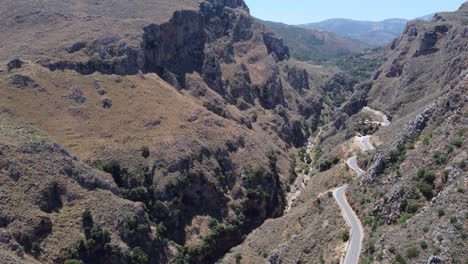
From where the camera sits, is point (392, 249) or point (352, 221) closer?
point (392, 249)

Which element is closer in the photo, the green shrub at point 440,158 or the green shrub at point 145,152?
the green shrub at point 440,158

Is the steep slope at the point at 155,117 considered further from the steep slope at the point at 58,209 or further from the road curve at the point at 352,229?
the road curve at the point at 352,229

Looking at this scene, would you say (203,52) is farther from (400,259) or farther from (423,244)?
(423,244)

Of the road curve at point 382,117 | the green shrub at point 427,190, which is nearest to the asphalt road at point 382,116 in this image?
the road curve at point 382,117

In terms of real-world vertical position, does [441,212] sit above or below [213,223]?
above

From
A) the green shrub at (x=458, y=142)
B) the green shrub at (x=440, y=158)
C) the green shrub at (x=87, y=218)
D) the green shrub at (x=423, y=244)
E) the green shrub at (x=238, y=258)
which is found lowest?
the green shrub at (x=238, y=258)

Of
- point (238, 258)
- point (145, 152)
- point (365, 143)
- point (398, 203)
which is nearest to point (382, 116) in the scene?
point (365, 143)

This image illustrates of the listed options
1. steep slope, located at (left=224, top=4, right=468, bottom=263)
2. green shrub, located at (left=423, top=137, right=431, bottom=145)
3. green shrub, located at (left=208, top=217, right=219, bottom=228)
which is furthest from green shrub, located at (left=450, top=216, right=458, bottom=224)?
green shrub, located at (left=208, top=217, right=219, bottom=228)
